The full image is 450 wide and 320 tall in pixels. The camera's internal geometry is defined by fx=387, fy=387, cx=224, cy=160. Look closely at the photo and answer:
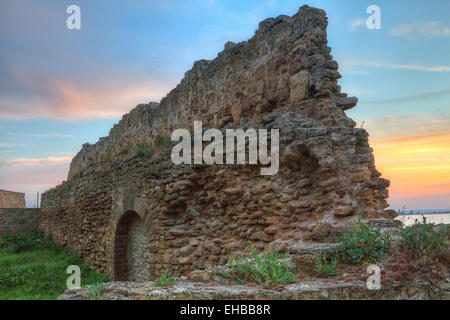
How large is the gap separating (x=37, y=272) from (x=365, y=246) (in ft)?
27.4

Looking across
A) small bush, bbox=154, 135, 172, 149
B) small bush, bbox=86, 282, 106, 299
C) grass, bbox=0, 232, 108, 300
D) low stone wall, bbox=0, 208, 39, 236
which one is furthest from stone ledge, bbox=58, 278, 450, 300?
low stone wall, bbox=0, 208, 39, 236

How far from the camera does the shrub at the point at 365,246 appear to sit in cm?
334

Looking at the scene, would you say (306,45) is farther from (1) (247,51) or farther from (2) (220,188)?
(2) (220,188)

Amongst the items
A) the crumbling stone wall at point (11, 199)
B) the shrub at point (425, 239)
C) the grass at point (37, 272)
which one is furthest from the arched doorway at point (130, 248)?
the crumbling stone wall at point (11, 199)

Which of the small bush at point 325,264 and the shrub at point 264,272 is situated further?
the small bush at point 325,264

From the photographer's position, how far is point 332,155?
4777mm

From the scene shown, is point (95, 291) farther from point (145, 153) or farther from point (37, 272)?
point (37, 272)

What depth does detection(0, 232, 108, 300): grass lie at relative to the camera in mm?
7531

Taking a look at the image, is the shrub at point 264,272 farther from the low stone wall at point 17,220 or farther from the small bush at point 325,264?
the low stone wall at point 17,220

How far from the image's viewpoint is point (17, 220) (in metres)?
17.9

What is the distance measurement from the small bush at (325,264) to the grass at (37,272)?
2.92 m

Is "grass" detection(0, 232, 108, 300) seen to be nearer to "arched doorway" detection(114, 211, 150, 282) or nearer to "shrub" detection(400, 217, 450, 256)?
"arched doorway" detection(114, 211, 150, 282)

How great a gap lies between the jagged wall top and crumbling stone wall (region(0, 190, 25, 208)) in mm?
18172
